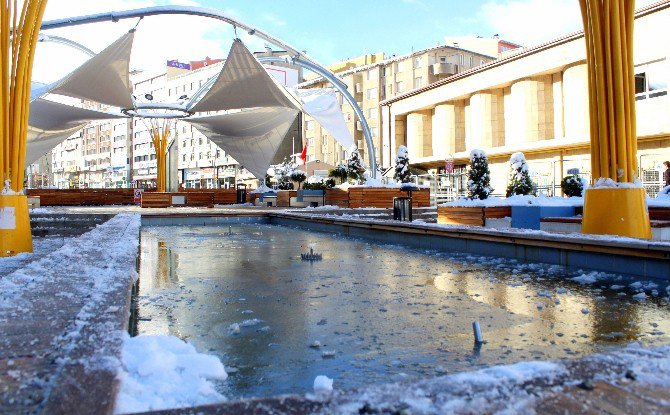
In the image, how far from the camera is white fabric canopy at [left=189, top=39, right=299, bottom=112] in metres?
23.8

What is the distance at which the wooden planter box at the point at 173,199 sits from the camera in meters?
28.7

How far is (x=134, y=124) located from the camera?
91125 millimetres

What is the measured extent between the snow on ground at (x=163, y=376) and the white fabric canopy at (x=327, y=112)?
27.9 metres

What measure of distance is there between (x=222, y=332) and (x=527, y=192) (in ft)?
32.6

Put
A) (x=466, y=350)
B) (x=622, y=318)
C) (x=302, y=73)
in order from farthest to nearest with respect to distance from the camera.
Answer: (x=302, y=73) → (x=622, y=318) → (x=466, y=350)

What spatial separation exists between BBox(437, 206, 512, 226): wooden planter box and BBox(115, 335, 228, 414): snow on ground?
8.45 metres

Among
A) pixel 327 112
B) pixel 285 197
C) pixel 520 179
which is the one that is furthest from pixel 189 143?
pixel 520 179

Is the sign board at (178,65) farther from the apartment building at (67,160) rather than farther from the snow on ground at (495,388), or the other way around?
the snow on ground at (495,388)

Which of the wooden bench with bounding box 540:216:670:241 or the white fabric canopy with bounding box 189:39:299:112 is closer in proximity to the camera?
the wooden bench with bounding box 540:216:670:241

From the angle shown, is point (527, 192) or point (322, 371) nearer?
point (322, 371)

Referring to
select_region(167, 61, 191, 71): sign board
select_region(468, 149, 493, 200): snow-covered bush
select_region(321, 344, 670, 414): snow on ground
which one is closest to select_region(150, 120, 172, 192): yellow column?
select_region(468, 149, 493, 200): snow-covered bush

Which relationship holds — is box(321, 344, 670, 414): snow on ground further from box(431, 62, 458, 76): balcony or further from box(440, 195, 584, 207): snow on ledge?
box(431, 62, 458, 76): balcony

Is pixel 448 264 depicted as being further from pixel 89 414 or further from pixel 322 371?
pixel 89 414

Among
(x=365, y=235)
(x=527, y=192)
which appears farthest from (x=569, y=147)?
(x=365, y=235)
